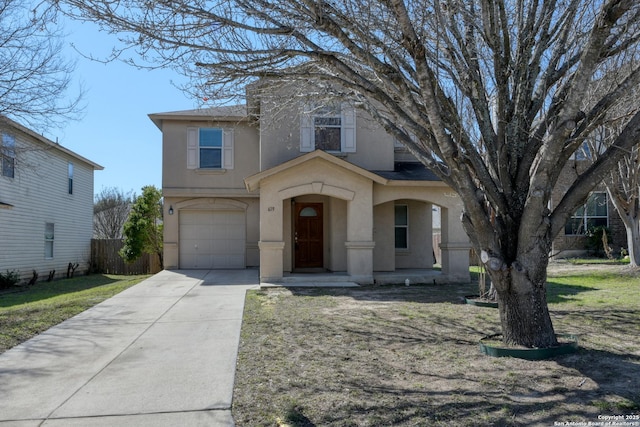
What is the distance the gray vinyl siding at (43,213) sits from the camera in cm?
1787

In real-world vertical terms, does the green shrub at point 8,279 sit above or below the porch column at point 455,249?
below

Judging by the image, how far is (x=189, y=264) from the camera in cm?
1805

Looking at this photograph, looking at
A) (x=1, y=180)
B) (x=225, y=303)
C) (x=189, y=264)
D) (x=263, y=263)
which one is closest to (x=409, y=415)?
(x=225, y=303)

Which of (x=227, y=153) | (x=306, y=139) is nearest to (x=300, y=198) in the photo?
(x=306, y=139)

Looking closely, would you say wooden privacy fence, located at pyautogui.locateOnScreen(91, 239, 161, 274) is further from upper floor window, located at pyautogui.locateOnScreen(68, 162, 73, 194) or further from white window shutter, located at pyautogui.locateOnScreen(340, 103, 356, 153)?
white window shutter, located at pyautogui.locateOnScreen(340, 103, 356, 153)

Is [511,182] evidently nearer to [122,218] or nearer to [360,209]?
[360,209]

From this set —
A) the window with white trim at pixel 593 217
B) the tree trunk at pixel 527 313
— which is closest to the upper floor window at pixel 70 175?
the tree trunk at pixel 527 313

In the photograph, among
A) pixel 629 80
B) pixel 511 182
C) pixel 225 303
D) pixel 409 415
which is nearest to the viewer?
pixel 409 415

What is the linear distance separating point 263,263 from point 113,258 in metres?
14.3

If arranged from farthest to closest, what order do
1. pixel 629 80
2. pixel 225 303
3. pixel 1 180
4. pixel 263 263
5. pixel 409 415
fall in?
pixel 1 180, pixel 263 263, pixel 225 303, pixel 629 80, pixel 409 415

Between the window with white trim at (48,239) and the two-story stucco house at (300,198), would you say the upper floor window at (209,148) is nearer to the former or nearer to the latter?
the two-story stucco house at (300,198)

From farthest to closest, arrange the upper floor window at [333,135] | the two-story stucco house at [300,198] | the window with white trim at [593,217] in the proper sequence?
the window with white trim at [593,217]
the upper floor window at [333,135]
the two-story stucco house at [300,198]

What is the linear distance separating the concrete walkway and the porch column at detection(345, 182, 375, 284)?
4.48 m

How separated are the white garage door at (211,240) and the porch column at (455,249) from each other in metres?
7.55
